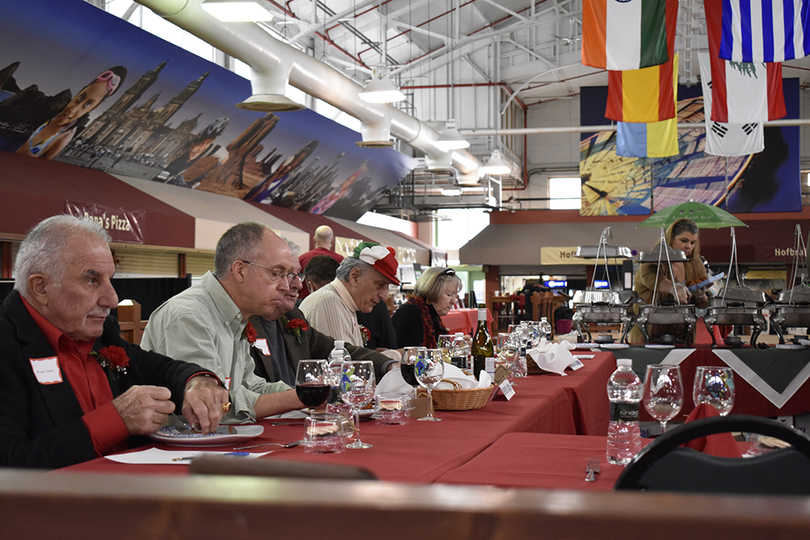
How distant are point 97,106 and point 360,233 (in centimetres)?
810

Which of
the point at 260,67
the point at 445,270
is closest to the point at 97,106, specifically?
the point at 260,67

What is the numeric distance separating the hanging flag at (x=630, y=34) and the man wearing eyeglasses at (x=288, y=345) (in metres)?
3.93

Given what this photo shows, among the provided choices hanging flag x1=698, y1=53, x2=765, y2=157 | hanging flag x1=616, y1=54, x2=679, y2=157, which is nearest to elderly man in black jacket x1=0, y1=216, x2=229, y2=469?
hanging flag x1=698, y1=53, x2=765, y2=157

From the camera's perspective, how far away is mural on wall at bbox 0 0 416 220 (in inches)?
276

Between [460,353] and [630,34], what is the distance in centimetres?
429

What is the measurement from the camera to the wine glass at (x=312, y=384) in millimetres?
1854

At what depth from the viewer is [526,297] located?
15.3 meters

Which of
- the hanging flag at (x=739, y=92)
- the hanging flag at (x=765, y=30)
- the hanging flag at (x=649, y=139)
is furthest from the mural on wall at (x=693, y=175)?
the hanging flag at (x=765, y=30)

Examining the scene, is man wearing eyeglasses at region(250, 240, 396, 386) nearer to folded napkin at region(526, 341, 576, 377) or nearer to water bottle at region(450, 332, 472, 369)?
water bottle at region(450, 332, 472, 369)

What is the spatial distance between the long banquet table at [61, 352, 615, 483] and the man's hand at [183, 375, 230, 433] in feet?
0.33

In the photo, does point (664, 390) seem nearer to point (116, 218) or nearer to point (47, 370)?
point (47, 370)

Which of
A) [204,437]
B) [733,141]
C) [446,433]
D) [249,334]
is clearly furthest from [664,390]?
[733,141]

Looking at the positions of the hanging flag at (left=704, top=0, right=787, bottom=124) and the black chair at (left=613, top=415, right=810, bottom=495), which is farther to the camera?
the hanging flag at (left=704, top=0, right=787, bottom=124)

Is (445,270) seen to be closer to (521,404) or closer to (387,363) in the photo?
(387,363)
